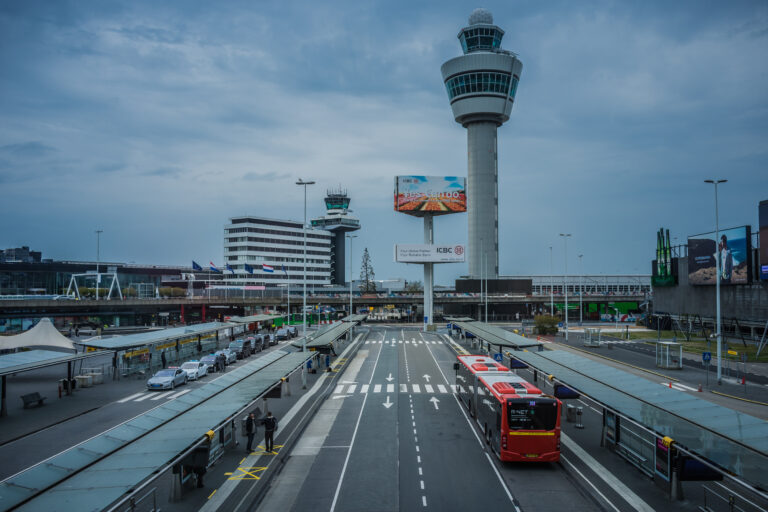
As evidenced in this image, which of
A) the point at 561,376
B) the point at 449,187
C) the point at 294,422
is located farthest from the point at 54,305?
the point at 561,376

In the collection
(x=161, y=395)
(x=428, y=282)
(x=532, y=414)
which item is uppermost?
(x=428, y=282)

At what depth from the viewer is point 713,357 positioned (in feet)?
161

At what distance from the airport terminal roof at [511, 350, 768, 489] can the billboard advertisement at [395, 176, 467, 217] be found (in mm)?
62823

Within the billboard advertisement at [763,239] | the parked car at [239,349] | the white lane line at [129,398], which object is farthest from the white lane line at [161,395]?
the billboard advertisement at [763,239]

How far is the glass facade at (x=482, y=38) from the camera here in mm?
114500

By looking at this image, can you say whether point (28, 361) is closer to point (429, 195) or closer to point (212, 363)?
point (212, 363)

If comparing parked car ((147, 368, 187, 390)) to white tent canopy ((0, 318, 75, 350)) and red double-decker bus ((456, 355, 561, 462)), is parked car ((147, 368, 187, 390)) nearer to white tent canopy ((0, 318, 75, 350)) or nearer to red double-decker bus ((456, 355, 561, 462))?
white tent canopy ((0, 318, 75, 350))

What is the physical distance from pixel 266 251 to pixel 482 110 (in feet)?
217

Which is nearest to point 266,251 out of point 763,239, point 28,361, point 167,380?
point 167,380

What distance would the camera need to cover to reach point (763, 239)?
5409 centimetres

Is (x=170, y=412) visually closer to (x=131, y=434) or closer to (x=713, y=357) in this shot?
(x=131, y=434)

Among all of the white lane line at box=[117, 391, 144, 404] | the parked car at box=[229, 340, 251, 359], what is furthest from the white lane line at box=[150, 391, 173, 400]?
the parked car at box=[229, 340, 251, 359]

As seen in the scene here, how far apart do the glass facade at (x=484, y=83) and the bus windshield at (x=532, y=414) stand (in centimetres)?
10528

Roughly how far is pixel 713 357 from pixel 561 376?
3562cm
